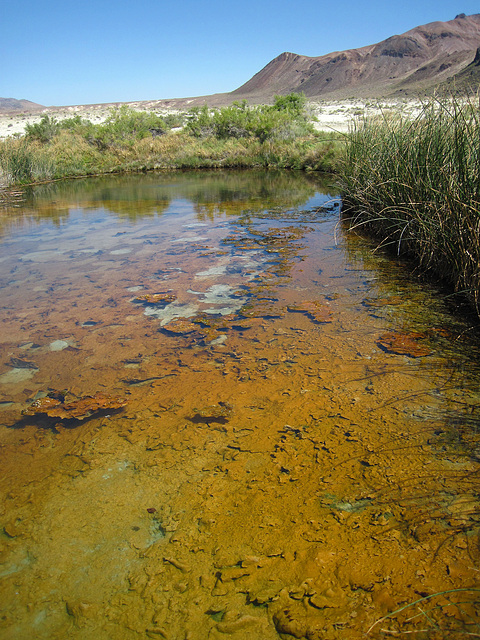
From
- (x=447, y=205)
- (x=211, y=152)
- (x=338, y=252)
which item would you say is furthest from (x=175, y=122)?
(x=447, y=205)

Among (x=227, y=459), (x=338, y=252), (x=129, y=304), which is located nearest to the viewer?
(x=227, y=459)

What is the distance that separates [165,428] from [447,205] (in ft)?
8.05

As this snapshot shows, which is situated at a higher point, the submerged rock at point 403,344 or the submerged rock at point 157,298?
the submerged rock at point 157,298

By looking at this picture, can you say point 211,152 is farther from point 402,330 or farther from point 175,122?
point 402,330

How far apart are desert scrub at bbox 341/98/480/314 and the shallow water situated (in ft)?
1.19

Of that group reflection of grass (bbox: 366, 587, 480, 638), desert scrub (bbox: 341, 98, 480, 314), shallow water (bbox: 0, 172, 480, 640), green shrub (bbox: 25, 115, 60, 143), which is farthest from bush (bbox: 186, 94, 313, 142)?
reflection of grass (bbox: 366, 587, 480, 638)

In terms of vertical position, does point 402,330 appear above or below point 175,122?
below

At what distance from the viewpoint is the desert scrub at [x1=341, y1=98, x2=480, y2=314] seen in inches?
111

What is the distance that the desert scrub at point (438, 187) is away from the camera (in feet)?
9.25

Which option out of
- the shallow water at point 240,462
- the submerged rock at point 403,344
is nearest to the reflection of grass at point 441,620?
the shallow water at point 240,462

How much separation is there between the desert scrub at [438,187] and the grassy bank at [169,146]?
8056 millimetres

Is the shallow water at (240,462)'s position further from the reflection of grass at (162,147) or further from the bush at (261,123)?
the bush at (261,123)

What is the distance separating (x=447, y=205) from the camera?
2.98 metres

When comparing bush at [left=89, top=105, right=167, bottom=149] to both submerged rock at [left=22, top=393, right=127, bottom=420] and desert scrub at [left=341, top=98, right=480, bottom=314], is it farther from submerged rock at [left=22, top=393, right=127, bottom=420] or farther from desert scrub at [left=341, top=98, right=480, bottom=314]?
submerged rock at [left=22, top=393, right=127, bottom=420]
